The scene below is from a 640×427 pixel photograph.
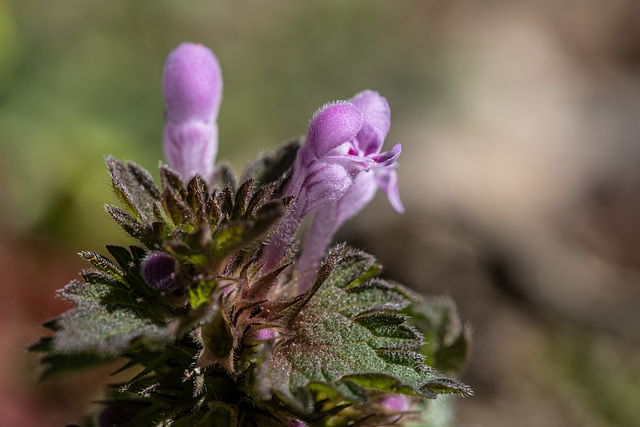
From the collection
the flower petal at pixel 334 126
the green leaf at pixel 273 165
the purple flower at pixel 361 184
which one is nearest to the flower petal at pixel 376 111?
the purple flower at pixel 361 184

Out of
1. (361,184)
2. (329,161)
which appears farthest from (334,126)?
(361,184)

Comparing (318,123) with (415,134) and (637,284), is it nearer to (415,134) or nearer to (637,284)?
(637,284)

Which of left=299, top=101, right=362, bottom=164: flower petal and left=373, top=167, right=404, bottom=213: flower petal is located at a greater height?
left=373, top=167, right=404, bottom=213: flower petal

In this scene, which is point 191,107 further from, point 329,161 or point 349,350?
point 349,350

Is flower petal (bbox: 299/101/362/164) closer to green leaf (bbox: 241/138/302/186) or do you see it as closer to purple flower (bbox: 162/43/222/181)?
green leaf (bbox: 241/138/302/186)

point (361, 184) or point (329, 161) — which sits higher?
point (361, 184)

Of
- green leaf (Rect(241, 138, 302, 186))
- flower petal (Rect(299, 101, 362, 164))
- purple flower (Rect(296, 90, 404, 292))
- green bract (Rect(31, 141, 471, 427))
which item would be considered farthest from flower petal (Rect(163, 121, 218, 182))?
flower petal (Rect(299, 101, 362, 164))

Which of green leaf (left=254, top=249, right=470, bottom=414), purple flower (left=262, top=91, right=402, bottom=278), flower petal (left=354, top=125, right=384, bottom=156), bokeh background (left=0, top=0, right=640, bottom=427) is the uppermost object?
bokeh background (left=0, top=0, right=640, bottom=427)
